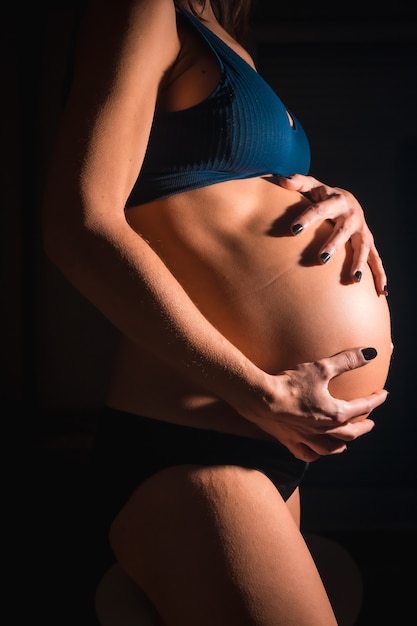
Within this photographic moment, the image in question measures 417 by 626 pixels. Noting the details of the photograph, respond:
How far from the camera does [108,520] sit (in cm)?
88

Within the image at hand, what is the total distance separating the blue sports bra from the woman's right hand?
326 mm

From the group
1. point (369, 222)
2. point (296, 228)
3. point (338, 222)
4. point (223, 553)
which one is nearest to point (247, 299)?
point (296, 228)

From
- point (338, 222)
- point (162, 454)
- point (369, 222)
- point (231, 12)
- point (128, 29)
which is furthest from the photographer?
point (369, 222)

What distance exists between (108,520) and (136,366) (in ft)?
0.82

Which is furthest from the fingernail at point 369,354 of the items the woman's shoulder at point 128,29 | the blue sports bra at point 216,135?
the woman's shoulder at point 128,29

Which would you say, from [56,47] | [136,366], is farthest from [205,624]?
[56,47]

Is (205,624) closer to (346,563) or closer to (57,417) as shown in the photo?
(346,563)

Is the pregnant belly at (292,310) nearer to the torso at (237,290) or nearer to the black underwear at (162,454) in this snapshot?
the torso at (237,290)

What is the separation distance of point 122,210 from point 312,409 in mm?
377

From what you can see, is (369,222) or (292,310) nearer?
(292,310)

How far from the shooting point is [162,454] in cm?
81

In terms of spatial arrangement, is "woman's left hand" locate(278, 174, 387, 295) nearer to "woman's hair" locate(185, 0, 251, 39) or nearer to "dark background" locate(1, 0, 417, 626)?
"woman's hair" locate(185, 0, 251, 39)

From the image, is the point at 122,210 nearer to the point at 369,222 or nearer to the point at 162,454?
the point at 162,454

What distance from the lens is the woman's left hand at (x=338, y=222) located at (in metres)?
0.90
